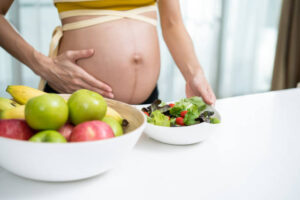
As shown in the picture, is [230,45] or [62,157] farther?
[230,45]

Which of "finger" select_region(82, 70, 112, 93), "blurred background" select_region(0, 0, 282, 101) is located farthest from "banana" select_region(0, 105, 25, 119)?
"blurred background" select_region(0, 0, 282, 101)

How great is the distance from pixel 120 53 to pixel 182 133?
21.8 inches

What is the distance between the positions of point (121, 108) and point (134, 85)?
51 cm

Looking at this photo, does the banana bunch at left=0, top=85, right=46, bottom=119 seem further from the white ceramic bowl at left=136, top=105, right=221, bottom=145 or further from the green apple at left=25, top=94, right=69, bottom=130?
the white ceramic bowl at left=136, top=105, right=221, bottom=145

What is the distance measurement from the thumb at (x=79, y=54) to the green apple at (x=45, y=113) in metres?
0.54

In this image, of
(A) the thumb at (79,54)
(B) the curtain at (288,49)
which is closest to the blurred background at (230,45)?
(B) the curtain at (288,49)

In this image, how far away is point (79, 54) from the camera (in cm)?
108

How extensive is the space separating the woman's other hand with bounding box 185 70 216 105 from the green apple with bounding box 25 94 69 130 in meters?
0.53

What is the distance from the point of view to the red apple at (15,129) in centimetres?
54

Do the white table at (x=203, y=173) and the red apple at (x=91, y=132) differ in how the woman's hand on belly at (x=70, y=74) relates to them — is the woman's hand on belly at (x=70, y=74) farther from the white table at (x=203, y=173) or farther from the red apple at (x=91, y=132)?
the red apple at (x=91, y=132)

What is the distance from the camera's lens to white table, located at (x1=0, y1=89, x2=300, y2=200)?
560mm

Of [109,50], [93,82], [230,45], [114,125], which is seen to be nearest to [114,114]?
[114,125]

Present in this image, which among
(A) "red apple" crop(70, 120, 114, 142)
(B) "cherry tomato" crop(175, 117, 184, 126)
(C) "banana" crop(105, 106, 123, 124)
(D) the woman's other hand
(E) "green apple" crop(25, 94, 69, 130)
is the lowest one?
(D) the woman's other hand

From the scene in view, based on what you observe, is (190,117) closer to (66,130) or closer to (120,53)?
(66,130)
